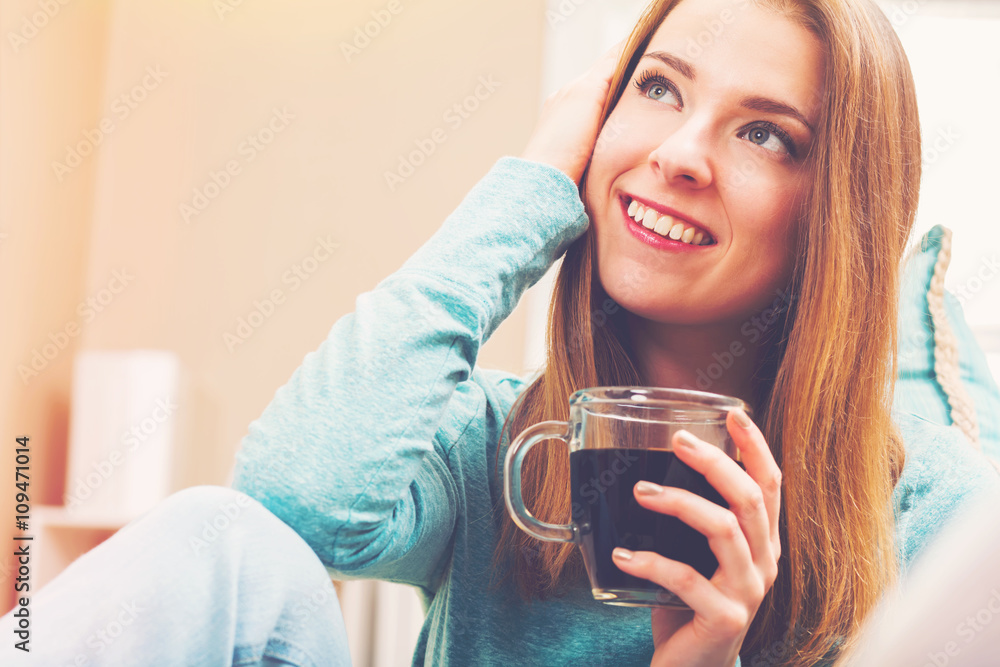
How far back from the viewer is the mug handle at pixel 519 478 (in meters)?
0.66

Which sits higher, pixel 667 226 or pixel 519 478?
pixel 667 226

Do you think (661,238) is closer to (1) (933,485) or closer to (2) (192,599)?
(1) (933,485)

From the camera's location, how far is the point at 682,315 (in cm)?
100

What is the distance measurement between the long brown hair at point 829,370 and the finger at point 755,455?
12.2 inches

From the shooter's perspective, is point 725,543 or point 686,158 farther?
point 686,158

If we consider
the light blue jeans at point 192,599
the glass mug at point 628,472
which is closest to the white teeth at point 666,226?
the glass mug at point 628,472

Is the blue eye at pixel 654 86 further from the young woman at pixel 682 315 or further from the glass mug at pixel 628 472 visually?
the glass mug at pixel 628 472

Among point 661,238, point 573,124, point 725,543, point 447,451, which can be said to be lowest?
point 447,451

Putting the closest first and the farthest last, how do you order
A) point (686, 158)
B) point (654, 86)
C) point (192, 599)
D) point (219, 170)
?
point (192, 599), point (686, 158), point (654, 86), point (219, 170)

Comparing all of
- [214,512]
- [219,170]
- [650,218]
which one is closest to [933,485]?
[650,218]

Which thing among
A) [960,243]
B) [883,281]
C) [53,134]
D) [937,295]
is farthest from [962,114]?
[53,134]

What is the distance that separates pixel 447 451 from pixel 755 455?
1.43ft

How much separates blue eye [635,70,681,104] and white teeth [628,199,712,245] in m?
0.15

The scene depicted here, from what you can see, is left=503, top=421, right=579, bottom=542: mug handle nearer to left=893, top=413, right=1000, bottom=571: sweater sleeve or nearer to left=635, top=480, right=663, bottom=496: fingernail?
left=635, top=480, right=663, bottom=496: fingernail
